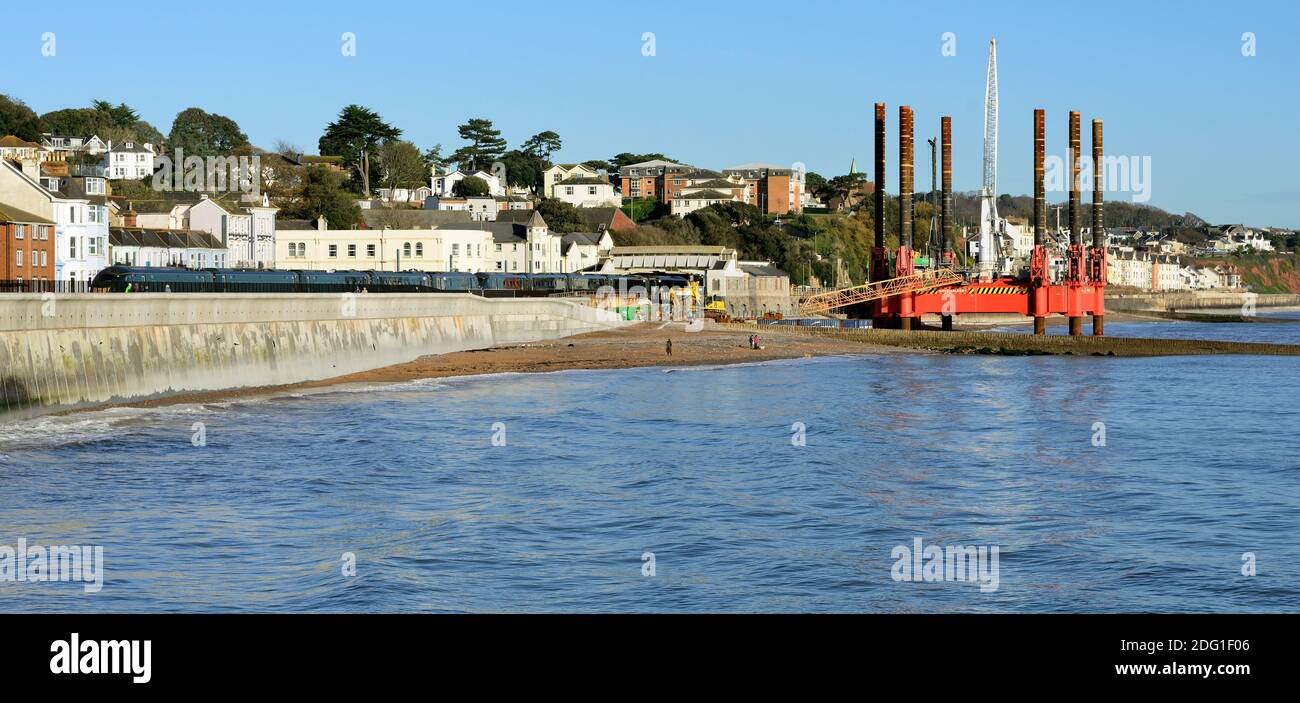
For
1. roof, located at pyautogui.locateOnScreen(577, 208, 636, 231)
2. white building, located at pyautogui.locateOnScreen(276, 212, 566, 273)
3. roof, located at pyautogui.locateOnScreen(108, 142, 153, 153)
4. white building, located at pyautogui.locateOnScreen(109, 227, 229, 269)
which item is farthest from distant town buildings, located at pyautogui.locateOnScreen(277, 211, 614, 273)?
roof, located at pyautogui.locateOnScreen(108, 142, 153, 153)

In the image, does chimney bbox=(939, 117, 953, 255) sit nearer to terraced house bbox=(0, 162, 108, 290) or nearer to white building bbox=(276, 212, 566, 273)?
white building bbox=(276, 212, 566, 273)

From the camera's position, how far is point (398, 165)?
636 ft

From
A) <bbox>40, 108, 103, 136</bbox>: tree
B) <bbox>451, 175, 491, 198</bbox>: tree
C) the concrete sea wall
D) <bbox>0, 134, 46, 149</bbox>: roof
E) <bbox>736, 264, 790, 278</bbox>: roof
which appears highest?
<bbox>40, 108, 103, 136</bbox>: tree

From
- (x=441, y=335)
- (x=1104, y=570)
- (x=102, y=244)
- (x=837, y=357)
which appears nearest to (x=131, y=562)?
(x=1104, y=570)

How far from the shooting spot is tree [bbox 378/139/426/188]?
19182cm

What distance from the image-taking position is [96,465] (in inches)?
1176

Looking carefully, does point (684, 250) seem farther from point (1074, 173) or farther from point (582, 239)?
point (1074, 173)

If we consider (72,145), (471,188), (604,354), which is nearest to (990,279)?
(604,354)

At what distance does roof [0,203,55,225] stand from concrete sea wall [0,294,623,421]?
72.2ft

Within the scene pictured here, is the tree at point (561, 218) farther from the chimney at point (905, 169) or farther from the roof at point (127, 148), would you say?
the chimney at point (905, 169)

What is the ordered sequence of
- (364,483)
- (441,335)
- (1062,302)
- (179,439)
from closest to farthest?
(364,483), (179,439), (441,335), (1062,302)
